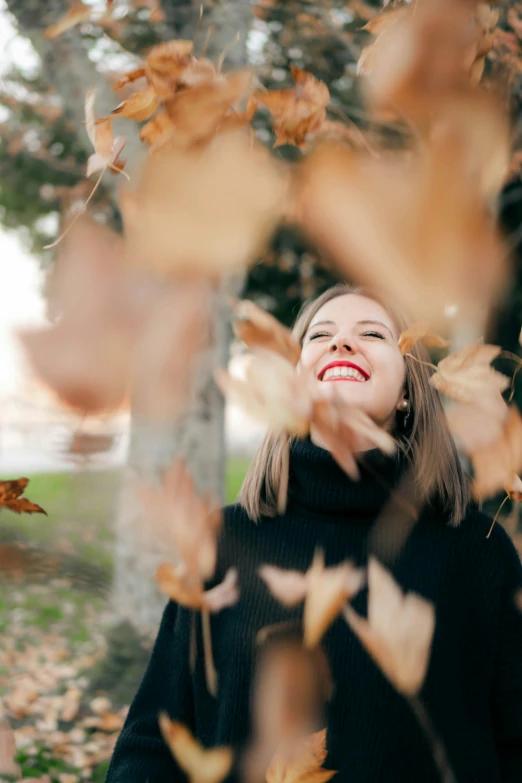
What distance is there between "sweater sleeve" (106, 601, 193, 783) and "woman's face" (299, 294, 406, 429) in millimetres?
526

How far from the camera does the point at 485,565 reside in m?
1.24

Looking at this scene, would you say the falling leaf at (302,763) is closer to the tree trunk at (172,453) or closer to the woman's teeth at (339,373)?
the woman's teeth at (339,373)

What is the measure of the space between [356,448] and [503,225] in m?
2.56

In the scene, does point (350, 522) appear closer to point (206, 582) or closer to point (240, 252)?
point (206, 582)

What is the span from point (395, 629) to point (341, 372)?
417mm

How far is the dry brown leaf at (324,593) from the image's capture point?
115 centimetres

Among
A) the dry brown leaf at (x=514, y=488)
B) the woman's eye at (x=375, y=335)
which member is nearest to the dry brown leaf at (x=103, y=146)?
the woman's eye at (x=375, y=335)

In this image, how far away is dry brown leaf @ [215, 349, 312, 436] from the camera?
839 mm

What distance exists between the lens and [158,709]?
4.14ft

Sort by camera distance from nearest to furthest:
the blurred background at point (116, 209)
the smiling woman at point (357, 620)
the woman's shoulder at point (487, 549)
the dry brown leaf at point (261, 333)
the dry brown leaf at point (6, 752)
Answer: the dry brown leaf at point (261, 333)
the dry brown leaf at point (6, 752)
the smiling woman at point (357, 620)
the woman's shoulder at point (487, 549)
the blurred background at point (116, 209)

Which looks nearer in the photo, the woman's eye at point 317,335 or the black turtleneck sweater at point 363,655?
the black turtleneck sweater at point 363,655

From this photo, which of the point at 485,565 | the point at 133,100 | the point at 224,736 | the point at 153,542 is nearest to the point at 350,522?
the point at 485,565

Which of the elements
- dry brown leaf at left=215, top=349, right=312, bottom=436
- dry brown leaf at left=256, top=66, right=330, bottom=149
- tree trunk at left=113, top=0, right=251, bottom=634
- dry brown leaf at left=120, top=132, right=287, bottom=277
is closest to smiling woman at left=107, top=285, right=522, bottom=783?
dry brown leaf at left=215, top=349, right=312, bottom=436

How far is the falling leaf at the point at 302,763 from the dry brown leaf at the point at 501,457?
0.48 m
